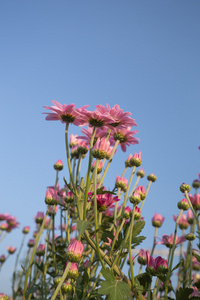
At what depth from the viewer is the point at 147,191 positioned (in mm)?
1696

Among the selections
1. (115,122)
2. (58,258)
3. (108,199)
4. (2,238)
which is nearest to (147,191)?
(108,199)

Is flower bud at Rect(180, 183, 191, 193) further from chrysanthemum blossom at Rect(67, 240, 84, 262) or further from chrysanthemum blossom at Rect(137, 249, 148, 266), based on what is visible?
chrysanthemum blossom at Rect(67, 240, 84, 262)

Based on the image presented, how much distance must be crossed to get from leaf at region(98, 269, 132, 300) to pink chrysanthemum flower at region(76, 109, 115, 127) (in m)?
0.61

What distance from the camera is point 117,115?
1.39 meters

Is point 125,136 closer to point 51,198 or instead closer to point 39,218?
point 51,198

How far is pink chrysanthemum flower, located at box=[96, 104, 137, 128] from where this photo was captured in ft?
4.49

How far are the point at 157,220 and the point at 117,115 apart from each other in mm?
1178

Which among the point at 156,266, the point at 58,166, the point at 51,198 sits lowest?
the point at 156,266

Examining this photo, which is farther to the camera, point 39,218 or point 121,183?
point 39,218

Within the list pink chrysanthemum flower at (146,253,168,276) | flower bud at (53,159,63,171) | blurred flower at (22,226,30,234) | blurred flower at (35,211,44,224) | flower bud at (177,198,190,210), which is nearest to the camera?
pink chrysanthemum flower at (146,253,168,276)

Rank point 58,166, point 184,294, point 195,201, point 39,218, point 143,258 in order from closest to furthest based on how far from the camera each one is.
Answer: point 184,294
point 143,258
point 58,166
point 195,201
point 39,218

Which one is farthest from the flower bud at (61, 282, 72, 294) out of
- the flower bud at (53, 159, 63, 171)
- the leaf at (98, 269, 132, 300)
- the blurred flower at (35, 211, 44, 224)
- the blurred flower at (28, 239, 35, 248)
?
the blurred flower at (28, 239, 35, 248)

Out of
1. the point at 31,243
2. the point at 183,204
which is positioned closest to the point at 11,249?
the point at 31,243

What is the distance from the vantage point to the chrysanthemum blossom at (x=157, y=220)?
229 centimetres
